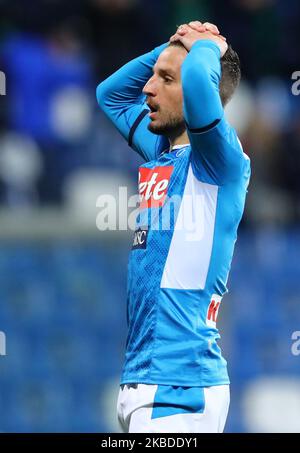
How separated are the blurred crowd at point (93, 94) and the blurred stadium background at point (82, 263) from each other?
0.01 m

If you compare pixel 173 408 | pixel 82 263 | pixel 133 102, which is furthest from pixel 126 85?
pixel 82 263

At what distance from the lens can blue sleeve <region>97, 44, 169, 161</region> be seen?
4637 mm

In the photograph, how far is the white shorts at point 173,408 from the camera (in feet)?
13.2

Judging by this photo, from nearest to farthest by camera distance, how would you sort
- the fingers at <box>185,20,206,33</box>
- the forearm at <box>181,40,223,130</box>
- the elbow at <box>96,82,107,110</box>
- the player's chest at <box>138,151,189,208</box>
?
1. the forearm at <box>181,40,223,130</box>
2. the player's chest at <box>138,151,189,208</box>
3. the fingers at <box>185,20,206,33</box>
4. the elbow at <box>96,82,107,110</box>

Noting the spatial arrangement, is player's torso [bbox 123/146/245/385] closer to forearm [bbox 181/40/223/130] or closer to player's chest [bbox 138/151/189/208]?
player's chest [bbox 138/151/189/208]

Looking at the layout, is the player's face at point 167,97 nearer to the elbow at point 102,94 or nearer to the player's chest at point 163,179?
the player's chest at point 163,179

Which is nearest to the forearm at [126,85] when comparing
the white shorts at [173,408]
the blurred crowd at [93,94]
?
the white shorts at [173,408]

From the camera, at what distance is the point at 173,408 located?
4016 mm

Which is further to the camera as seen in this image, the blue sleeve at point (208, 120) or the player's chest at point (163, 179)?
the player's chest at point (163, 179)

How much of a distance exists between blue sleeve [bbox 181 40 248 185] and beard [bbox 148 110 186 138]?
0.19 meters

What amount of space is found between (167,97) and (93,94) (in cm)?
563

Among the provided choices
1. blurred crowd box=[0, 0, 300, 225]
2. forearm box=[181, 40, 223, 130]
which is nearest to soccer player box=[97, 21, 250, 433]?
forearm box=[181, 40, 223, 130]

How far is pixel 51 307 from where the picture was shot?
890 cm

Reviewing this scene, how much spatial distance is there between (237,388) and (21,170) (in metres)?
2.38
